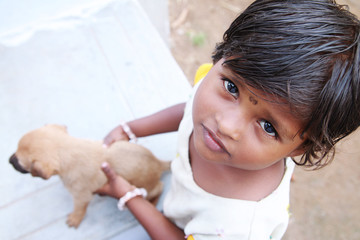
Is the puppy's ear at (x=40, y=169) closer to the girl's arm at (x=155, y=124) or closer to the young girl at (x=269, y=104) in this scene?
the girl's arm at (x=155, y=124)

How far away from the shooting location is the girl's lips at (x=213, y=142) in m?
0.88

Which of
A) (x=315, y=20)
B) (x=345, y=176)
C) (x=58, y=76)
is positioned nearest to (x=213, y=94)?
(x=315, y=20)

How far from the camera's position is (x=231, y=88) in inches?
33.3

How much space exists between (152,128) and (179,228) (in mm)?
615

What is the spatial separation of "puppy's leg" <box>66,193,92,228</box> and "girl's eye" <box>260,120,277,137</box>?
1140 millimetres

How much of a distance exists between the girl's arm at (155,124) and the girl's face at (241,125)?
711mm

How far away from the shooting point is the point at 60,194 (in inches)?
69.2

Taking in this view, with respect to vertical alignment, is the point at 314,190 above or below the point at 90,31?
below

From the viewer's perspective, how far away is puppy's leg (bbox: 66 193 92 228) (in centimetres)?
157

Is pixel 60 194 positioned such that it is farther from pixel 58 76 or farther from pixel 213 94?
pixel 213 94

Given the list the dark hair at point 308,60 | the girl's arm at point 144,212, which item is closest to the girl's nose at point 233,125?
the dark hair at point 308,60

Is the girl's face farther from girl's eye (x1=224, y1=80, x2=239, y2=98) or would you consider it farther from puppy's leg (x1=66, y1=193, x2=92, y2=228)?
puppy's leg (x1=66, y1=193, x2=92, y2=228)

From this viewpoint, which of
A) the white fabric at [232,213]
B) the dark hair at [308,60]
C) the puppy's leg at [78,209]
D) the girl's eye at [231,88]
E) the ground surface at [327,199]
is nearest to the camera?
the dark hair at [308,60]

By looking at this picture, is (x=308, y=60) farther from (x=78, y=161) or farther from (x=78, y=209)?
(x=78, y=209)
